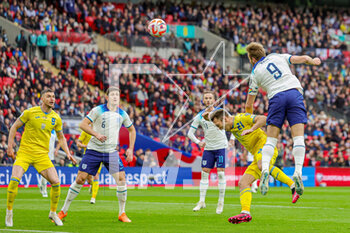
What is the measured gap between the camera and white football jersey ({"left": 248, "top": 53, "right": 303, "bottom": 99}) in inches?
418

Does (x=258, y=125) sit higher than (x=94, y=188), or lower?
higher

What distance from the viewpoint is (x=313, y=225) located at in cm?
1159

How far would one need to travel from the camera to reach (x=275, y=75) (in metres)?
10.7

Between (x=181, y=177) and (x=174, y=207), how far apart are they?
43.5 ft

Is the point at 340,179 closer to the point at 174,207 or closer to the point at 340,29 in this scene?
the point at 340,29

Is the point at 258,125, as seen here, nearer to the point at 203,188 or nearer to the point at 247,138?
the point at 247,138

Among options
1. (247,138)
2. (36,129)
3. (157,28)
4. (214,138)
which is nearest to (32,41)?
(157,28)

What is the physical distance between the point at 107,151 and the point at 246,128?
2.98 m

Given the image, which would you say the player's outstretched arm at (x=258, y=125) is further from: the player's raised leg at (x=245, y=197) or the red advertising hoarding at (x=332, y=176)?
the red advertising hoarding at (x=332, y=176)

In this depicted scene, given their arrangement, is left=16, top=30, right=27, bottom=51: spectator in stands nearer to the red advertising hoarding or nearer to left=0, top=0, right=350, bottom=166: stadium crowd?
left=0, top=0, right=350, bottom=166: stadium crowd

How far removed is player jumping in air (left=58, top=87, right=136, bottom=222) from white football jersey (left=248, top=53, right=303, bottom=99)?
10.4ft

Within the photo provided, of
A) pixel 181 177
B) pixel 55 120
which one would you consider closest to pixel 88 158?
pixel 55 120

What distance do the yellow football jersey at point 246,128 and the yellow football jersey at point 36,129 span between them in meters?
3.56

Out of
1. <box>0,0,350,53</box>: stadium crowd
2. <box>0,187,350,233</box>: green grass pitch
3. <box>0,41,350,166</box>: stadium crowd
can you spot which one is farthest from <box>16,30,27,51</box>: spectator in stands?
<box>0,187,350,233</box>: green grass pitch
